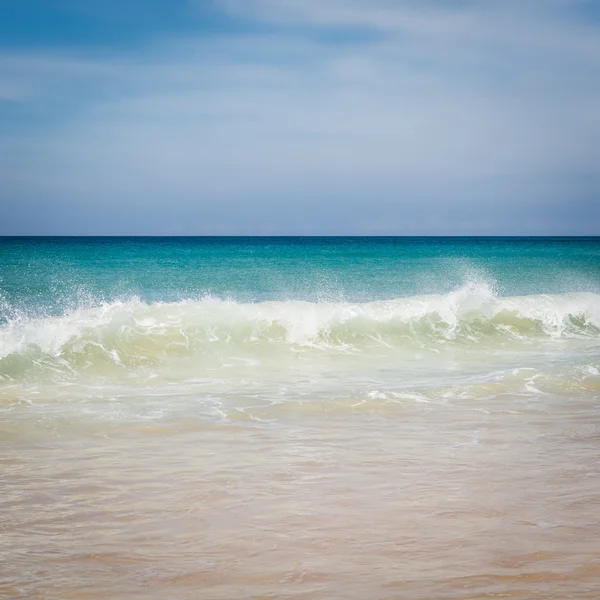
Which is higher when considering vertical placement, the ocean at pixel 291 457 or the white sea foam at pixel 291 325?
the white sea foam at pixel 291 325

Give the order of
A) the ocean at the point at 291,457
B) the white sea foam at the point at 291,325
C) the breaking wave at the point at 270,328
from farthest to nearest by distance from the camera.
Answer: the white sea foam at the point at 291,325, the breaking wave at the point at 270,328, the ocean at the point at 291,457

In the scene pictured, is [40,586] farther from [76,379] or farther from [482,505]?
[76,379]

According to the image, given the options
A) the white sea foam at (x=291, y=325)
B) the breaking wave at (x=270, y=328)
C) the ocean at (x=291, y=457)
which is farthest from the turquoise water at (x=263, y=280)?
the ocean at (x=291, y=457)

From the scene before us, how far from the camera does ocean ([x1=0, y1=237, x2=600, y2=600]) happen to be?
4000mm

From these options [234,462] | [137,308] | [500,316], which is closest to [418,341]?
[500,316]

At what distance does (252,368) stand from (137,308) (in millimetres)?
3903

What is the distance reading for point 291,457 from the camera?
627 cm

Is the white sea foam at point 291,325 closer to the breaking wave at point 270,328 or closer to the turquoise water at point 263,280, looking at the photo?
the breaking wave at point 270,328

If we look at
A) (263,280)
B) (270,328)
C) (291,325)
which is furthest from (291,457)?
(263,280)

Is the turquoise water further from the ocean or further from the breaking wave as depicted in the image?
the ocean

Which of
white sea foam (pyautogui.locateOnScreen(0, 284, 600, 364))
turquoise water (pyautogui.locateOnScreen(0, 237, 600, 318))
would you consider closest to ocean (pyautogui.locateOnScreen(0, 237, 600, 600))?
white sea foam (pyautogui.locateOnScreen(0, 284, 600, 364))

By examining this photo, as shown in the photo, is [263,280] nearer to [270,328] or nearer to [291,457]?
[270,328]

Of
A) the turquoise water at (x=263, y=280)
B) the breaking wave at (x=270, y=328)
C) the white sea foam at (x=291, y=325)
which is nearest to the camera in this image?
the breaking wave at (x=270, y=328)

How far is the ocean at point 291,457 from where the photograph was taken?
400 cm
